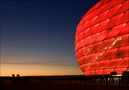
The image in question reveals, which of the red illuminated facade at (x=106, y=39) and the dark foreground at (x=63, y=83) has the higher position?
the red illuminated facade at (x=106, y=39)

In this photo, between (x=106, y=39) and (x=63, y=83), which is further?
(x=106, y=39)

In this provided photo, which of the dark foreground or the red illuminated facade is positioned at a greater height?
the red illuminated facade

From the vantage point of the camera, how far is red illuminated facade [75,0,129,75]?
30.8 metres

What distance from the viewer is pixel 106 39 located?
34469 mm

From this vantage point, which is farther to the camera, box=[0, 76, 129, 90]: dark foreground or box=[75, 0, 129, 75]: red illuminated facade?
box=[75, 0, 129, 75]: red illuminated facade

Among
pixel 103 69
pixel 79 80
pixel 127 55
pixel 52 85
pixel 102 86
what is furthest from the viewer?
pixel 103 69

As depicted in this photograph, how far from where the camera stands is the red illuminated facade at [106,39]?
30.8 metres

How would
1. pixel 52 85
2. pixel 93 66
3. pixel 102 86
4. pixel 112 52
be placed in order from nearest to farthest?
1. pixel 102 86
2. pixel 52 85
3. pixel 112 52
4. pixel 93 66

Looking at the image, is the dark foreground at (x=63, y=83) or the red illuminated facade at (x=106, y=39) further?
the red illuminated facade at (x=106, y=39)

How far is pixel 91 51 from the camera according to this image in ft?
127

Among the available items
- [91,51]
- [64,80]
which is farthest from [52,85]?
[91,51]

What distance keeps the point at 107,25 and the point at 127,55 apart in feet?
22.2

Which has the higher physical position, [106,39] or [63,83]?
[106,39]

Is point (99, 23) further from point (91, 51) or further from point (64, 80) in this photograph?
point (64, 80)
